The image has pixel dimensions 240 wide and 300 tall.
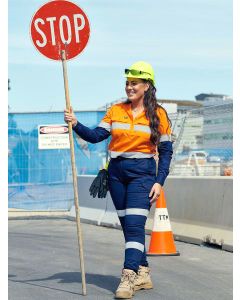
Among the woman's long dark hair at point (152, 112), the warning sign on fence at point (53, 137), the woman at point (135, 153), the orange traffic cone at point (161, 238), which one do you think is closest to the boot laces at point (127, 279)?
the woman at point (135, 153)

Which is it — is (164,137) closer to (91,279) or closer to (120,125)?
(120,125)

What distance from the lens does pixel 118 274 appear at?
30.8ft

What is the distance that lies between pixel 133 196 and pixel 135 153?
0.38m

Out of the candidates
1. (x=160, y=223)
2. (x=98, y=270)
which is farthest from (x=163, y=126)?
(x=160, y=223)

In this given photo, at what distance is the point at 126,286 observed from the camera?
25.0ft

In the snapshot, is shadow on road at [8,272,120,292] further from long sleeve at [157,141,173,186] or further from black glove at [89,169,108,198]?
long sleeve at [157,141,173,186]

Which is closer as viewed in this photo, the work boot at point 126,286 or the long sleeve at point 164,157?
the work boot at point 126,286

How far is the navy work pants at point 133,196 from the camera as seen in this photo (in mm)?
7789

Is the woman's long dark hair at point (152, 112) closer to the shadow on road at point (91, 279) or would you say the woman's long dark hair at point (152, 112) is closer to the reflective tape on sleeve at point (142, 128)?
the reflective tape on sleeve at point (142, 128)

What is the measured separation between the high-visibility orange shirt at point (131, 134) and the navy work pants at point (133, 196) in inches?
2.7

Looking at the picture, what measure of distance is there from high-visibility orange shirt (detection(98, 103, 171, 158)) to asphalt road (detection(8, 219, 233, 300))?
1.27 metres

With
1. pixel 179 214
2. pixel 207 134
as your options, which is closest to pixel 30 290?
pixel 179 214

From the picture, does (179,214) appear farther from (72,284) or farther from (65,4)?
(65,4)

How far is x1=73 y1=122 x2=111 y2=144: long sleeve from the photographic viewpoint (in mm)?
7945
